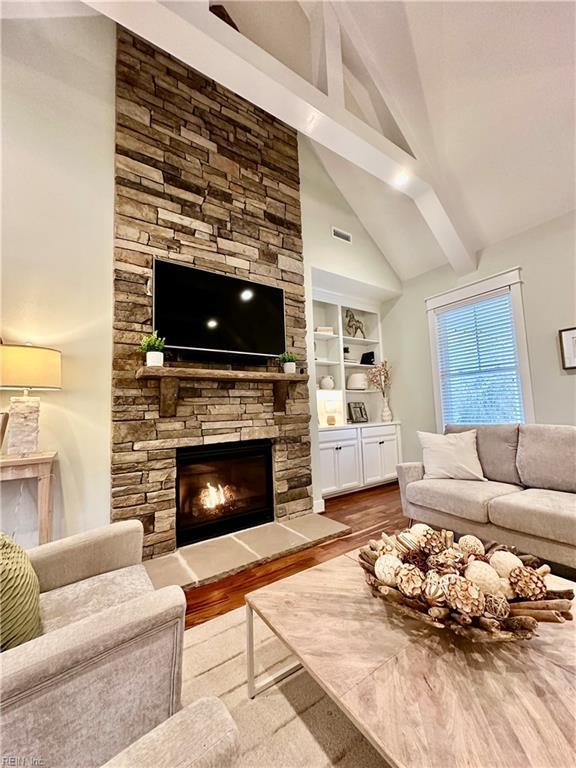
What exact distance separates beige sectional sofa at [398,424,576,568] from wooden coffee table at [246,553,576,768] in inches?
43.6

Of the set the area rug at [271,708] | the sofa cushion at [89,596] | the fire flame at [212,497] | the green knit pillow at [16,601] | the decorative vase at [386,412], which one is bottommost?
the area rug at [271,708]

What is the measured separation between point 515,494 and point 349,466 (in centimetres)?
191

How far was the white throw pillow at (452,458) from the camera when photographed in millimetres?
2595

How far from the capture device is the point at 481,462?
8.73 ft

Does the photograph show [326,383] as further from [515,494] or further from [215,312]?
[515,494]

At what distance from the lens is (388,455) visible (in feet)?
14.2

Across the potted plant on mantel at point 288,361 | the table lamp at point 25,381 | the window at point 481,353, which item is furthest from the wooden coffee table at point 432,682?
the window at point 481,353

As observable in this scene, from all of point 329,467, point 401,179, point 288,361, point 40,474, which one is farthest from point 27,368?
point 401,179

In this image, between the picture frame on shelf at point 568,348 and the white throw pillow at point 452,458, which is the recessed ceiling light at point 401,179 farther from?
the white throw pillow at point 452,458

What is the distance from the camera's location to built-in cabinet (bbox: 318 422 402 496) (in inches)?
146

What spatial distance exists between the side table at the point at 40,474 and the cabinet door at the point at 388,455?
3594mm

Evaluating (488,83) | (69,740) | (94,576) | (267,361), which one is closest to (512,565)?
(69,740)

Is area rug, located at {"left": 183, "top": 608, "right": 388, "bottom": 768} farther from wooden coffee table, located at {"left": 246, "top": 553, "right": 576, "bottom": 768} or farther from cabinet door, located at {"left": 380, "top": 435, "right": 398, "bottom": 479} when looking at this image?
cabinet door, located at {"left": 380, "top": 435, "right": 398, "bottom": 479}

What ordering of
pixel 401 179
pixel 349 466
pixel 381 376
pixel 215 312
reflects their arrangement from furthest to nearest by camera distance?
pixel 381 376 < pixel 349 466 < pixel 401 179 < pixel 215 312
